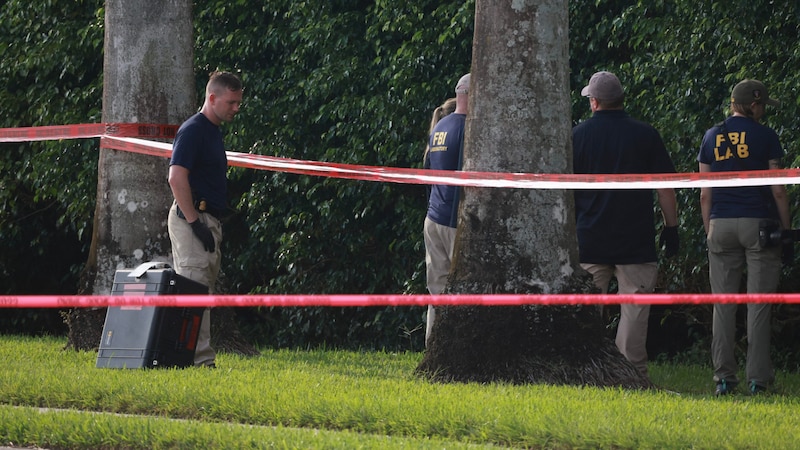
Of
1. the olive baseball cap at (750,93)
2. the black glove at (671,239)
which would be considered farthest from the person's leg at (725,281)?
the olive baseball cap at (750,93)

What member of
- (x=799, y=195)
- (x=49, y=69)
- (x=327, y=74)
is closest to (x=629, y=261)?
(x=799, y=195)

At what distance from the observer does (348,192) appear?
12.9m

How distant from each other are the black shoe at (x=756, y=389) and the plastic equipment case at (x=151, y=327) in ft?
11.2

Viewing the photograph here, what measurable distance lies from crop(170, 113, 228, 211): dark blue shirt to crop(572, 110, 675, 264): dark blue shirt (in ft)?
7.18

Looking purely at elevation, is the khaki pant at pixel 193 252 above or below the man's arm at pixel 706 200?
below

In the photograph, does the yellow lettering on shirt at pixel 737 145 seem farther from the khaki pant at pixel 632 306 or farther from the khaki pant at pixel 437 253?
the khaki pant at pixel 437 253

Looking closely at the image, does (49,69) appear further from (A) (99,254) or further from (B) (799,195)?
(B) (799,195)

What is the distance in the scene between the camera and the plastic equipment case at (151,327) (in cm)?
835

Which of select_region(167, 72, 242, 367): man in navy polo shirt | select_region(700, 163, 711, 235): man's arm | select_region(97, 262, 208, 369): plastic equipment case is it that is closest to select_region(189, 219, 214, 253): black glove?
select_region(167, 72, 242, 367): man in navy polo shirt

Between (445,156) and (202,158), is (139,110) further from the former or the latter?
(445,156)

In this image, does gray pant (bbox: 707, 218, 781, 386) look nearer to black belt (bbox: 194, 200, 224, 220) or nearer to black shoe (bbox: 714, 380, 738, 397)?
black shoe (bbox: 714, 380, 738, 397)

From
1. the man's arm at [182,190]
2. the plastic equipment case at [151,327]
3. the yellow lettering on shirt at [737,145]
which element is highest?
the yellow lettering on shirt at [737,145]

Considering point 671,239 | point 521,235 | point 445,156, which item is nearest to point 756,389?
point 671,239

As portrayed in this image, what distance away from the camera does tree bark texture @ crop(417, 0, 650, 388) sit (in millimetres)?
8203
